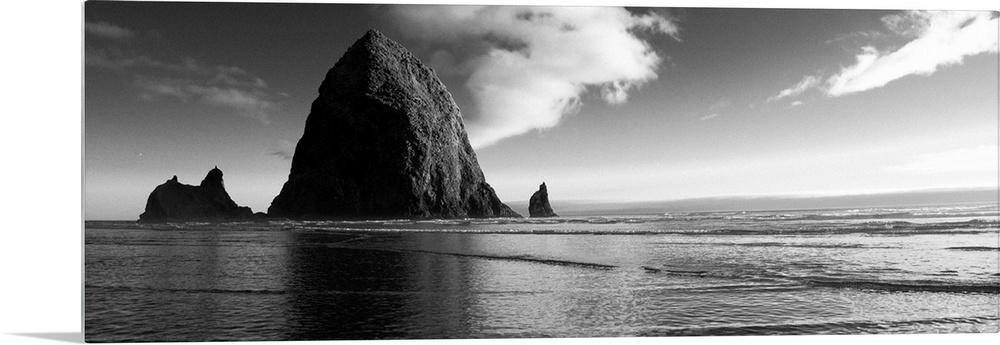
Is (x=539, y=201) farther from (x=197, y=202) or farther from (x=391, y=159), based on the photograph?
(x=391, y=159)

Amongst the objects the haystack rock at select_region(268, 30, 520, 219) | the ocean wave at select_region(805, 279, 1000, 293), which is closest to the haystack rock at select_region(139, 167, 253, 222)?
the haystack rock at select_region(268, 30, 520, 219)

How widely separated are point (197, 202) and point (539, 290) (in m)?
12.8

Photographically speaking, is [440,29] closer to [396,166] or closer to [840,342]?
[840,342]

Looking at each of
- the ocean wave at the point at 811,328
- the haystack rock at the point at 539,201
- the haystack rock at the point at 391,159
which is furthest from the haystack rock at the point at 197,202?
the haystack rock at the point at 391,159

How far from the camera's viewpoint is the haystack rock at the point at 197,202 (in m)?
10.3

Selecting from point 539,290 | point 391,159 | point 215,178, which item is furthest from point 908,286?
point 391,159

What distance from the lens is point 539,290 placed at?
6.33 metres

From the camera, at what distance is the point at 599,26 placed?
6719 mm

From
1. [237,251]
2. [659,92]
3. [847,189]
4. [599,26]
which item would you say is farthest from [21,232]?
[847,189]

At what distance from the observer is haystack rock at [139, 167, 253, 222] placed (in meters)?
10.3

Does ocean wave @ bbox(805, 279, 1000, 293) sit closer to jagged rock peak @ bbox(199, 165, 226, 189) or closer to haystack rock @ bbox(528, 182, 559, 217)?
haystack rock @ bbox(528, 182, 559, 217)

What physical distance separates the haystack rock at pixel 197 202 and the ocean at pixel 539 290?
110 centimetres

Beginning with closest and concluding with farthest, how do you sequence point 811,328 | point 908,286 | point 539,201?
point 811,328 < point 908,286 < point 539,201

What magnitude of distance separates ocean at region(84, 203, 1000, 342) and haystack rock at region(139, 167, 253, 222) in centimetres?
A: 110
